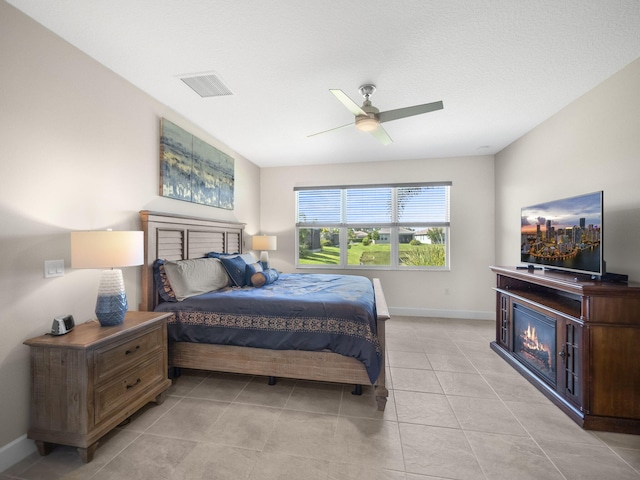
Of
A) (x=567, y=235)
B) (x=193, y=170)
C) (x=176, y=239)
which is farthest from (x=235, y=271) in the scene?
(x=567, y=235)

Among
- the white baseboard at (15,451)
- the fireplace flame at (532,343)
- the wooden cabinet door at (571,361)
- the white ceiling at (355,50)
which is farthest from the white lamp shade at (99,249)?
the fireplace flame at (532,343)

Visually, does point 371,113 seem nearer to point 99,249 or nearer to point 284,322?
point 284,322

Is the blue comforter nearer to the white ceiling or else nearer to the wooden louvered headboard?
the wooden louvered headboard

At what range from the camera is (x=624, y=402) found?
1.90 metres

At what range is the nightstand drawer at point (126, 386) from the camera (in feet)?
5.51

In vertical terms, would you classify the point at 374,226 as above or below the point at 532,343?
above

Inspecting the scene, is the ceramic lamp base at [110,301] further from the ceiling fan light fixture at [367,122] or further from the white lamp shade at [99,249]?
the ceiling fan light fixture at [367,122]

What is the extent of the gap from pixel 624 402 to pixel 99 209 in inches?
165

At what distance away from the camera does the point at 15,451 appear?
1.61 m

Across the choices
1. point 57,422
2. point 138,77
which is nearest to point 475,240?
point 138,77

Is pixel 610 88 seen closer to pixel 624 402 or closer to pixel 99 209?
pixel 624 402

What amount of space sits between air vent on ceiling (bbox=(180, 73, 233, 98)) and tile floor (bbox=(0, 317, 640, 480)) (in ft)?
9.03

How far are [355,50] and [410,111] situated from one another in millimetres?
654

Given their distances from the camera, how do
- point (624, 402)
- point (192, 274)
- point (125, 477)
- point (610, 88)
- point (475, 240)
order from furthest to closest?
point (475, 240), point (192, 274), point (610, 88), point (624, 402), point (125, 477)
